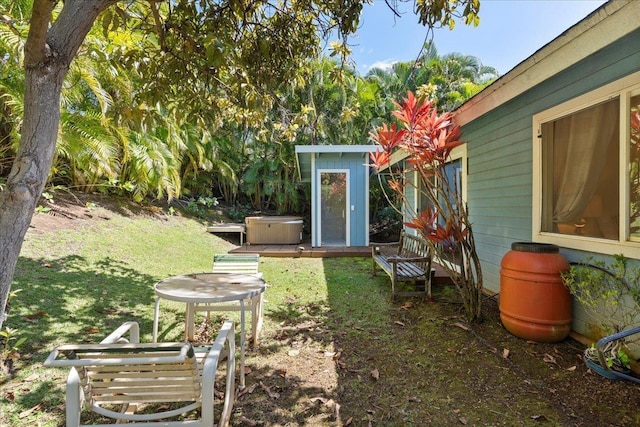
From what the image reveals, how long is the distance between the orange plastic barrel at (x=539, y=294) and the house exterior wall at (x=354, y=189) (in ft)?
21.6

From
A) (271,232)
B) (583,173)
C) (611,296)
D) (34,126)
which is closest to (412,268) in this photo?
(583,173)

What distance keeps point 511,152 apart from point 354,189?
18.4ft

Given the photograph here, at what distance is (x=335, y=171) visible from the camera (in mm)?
9883

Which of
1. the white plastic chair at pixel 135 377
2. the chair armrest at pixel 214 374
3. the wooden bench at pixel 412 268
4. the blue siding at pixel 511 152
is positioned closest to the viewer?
the white plastic chair at pixel 135 377

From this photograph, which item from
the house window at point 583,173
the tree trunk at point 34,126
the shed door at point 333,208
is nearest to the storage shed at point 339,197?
the shed door at point 333,208

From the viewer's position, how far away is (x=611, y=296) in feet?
9.20

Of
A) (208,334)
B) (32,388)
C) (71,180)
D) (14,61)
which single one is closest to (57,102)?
(32,388)

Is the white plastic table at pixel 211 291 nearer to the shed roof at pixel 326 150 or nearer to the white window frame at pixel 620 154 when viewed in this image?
the white window frame at pixel 620 154

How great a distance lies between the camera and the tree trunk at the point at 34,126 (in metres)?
1.71

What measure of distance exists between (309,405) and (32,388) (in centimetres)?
204

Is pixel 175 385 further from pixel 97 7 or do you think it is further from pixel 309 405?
pixel 97 7

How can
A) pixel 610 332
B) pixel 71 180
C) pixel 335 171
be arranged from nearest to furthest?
pixel 610 332
pixel 71 180
pixel 335 171

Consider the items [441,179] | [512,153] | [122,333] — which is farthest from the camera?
[512,153]

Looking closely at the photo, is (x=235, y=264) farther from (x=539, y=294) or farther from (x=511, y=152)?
(x=511, y=152)
